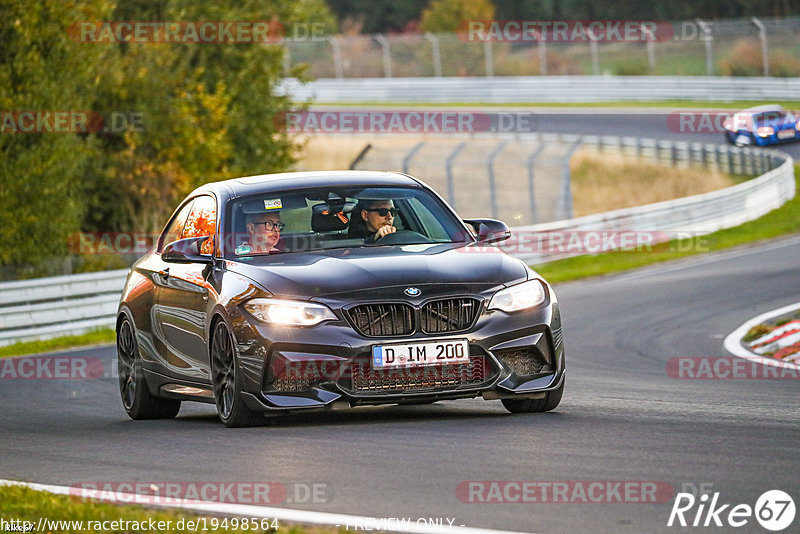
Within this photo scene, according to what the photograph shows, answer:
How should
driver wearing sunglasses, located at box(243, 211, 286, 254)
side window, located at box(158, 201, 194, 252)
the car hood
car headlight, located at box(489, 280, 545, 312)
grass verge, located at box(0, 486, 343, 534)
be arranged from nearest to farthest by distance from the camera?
grass verge, located at box(0, 486, 343, 534)
the car hood
car headlight, located at box(489, 280, 545, 312)
driver wearing sunglasses, located at box(243, 211, 286, 254)
side window, located at box(158, 201, 194, 252)

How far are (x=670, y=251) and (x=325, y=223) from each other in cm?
1927

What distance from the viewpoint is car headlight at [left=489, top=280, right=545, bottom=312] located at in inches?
336

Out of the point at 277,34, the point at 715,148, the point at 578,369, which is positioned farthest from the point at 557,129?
the point at 578,369

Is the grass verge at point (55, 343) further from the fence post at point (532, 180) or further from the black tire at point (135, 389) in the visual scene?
the fence post at point (532, 180)

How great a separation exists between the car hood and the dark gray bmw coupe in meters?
0.01

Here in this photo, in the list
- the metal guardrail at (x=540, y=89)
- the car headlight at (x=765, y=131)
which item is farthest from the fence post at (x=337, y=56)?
the car headlight at (x=765, y=131)

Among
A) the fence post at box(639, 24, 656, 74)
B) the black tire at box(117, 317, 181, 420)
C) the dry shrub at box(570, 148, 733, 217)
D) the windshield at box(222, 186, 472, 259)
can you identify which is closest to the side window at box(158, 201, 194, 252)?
the black tire at box(117, 317, 181, 420)

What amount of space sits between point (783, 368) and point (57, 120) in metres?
15.9

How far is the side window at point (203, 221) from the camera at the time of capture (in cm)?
965

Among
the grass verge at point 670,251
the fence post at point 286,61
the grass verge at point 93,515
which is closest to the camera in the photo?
the grass verge at point 93,515

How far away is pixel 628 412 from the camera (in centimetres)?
921

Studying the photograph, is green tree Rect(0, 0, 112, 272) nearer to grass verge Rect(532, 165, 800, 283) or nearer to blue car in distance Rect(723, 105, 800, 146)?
grass verge Rect(532, 165, 800, 283)

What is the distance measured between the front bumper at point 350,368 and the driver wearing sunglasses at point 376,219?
1.26 m

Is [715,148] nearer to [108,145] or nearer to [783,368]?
[108,145]
